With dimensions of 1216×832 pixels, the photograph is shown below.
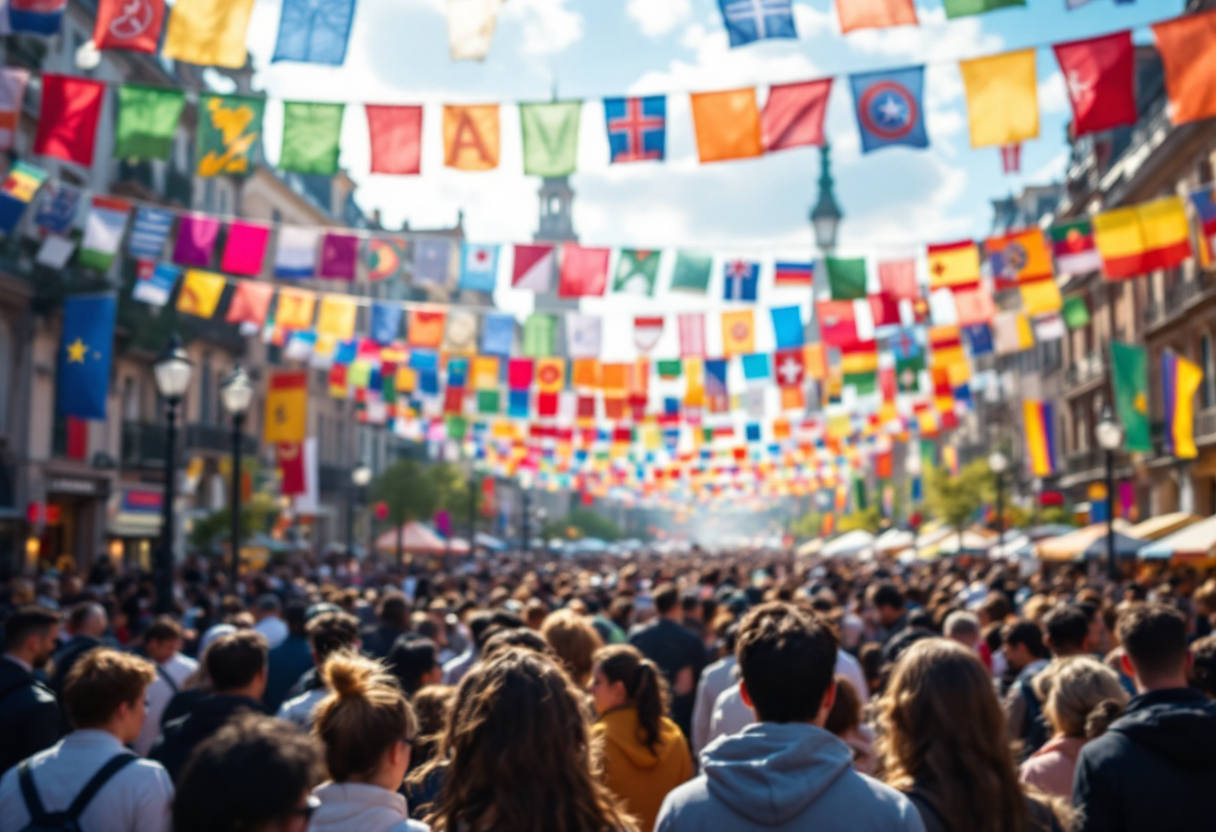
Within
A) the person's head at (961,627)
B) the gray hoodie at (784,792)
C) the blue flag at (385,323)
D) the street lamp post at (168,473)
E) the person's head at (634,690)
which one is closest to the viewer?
the gray hoodie at (784,792)

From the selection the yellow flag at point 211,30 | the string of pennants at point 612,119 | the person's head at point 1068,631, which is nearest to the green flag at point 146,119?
the string of pennants at point 612,119

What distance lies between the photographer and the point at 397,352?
1255 inches

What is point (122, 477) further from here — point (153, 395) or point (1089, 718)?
point (1089, 718)

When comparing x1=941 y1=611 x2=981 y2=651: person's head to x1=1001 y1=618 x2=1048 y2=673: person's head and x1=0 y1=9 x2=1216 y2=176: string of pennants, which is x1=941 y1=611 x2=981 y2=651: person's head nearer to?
x1=1001 y1=618 x2=1048 y2=673: person's head

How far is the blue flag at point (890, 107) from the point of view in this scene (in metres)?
13.6

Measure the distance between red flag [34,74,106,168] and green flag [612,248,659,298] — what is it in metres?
8.20

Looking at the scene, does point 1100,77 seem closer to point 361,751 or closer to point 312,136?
point 312,136

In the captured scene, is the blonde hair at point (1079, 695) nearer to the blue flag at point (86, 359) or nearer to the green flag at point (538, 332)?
the blue flag at point (86, 359)

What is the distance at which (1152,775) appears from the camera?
4.58m

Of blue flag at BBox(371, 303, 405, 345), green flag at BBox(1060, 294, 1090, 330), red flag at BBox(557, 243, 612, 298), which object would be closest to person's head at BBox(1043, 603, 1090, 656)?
red flag at BBox(557, 243, 612, 298)

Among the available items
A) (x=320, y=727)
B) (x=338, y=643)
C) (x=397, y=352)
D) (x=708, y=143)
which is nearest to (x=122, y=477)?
(x=397, y=352)

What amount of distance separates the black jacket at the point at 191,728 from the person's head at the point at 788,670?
3.33 metres

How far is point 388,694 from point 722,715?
11.2ft

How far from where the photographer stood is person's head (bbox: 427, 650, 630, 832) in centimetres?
346
